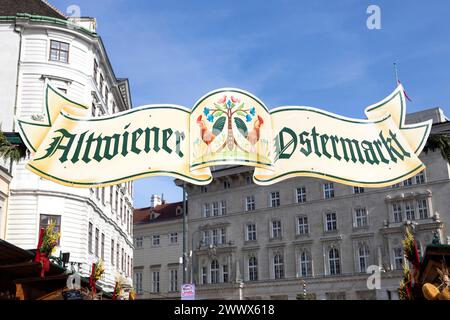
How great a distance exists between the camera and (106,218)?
139 ft

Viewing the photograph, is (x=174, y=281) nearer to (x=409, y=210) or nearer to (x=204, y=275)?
(x=204, y=275)

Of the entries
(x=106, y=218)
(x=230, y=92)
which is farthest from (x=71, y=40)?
(x=230, y=92)

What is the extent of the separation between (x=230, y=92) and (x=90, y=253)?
1163 inches

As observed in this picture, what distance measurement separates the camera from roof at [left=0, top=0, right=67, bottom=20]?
38906 mm

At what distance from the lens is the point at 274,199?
69750mm

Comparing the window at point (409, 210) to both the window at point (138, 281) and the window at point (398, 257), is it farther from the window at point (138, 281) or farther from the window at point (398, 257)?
the window at point (138, 281)

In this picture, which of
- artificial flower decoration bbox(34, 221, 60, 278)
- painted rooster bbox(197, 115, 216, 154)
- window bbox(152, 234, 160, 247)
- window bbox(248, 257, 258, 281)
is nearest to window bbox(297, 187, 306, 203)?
window bbox(248, 257, 258, 281)

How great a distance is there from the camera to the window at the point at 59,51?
123ft

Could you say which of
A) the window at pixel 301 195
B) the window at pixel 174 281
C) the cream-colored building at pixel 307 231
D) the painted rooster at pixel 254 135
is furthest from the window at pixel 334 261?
the painted rooster at pixel 254 135

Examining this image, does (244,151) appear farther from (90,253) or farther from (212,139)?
(90,253)

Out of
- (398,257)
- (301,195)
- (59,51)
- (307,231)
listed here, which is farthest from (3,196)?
(398,257)

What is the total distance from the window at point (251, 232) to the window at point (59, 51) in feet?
125

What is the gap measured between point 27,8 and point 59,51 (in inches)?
195

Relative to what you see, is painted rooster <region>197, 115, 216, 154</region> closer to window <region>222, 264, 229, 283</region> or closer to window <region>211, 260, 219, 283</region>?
window <region>222, 264, 229, 283</region>
